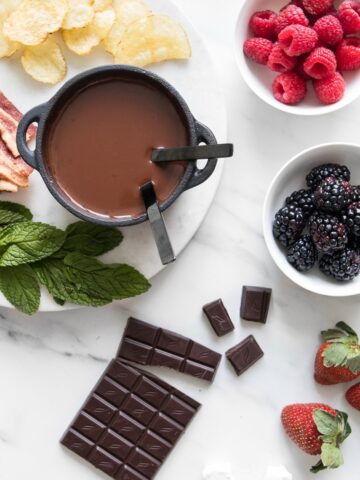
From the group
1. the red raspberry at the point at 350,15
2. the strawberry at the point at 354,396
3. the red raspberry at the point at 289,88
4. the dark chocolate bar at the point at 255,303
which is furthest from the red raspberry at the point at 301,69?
the strawberry at the point at 354,396

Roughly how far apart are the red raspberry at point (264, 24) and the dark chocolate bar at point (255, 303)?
0.63 metres

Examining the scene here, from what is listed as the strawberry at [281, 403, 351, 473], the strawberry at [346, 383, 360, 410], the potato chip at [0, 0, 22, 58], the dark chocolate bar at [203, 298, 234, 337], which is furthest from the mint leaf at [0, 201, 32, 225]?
the strawberry at [346, 383, 360, 410]

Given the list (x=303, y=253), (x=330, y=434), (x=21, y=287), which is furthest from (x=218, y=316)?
(x=21, y=287)

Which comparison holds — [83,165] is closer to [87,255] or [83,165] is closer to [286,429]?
Result: [87,255]

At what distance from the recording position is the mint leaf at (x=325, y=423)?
163 cm

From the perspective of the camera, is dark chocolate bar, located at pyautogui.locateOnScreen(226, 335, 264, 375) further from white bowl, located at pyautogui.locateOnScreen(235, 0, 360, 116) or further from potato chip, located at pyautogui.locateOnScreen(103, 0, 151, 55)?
potato chip, located at pyautogui.locateOnScreen(103, 0, 151, 55)

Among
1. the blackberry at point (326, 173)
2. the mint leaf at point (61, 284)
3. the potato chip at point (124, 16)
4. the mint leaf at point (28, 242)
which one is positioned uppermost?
the potato chip at point (124, 16)

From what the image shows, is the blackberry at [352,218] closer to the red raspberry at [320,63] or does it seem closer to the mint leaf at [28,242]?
the red raspberry at [320,63]

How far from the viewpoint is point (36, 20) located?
5.12ft

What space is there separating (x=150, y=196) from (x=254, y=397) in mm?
640

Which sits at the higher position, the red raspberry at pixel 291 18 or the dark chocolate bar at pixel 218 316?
the red raspberry at pixel 291 18

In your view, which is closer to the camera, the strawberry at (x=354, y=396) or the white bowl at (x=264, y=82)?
the white bowl at (x=264, y=82)

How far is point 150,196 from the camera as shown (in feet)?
4.80

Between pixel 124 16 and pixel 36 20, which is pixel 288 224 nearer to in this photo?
pixel 124 16
